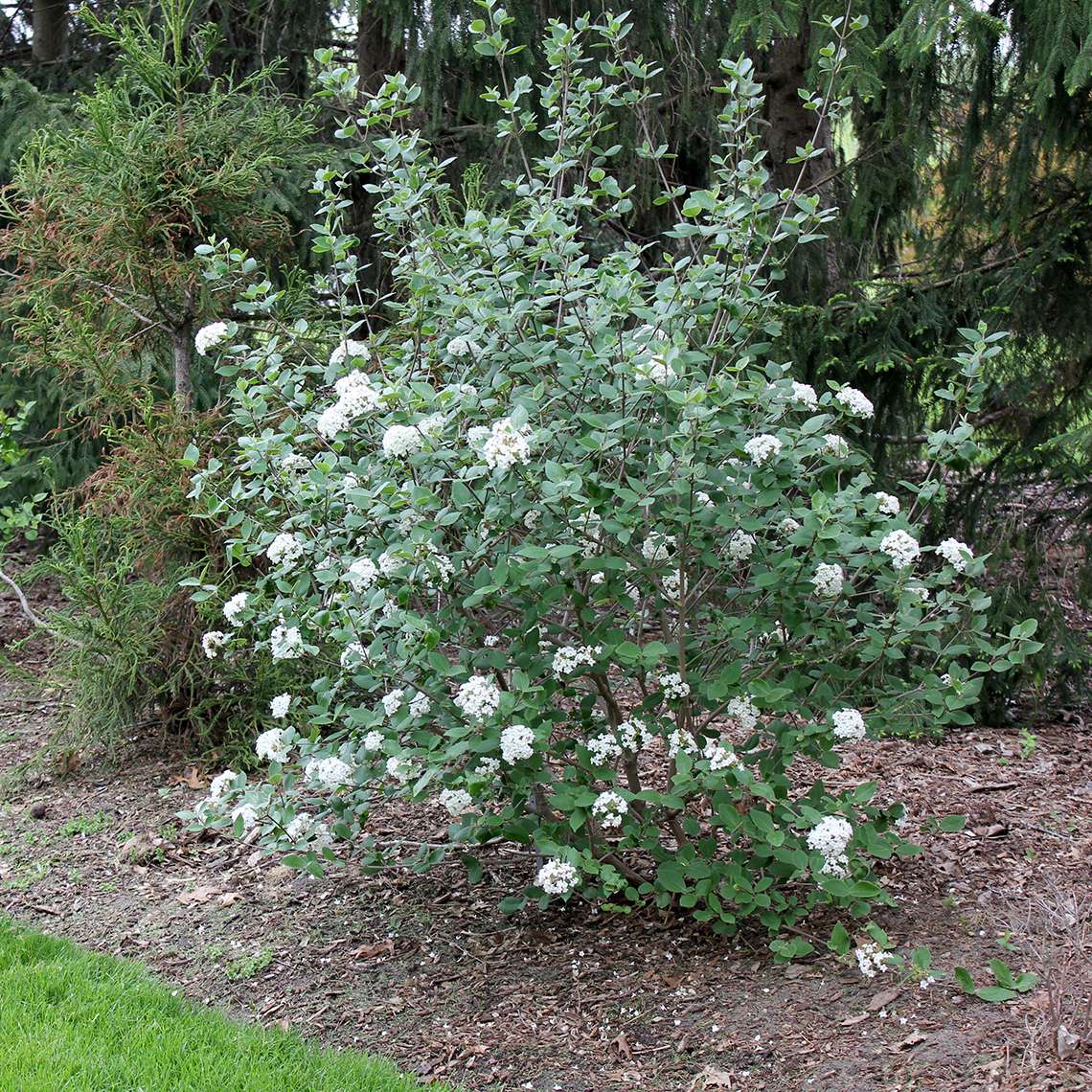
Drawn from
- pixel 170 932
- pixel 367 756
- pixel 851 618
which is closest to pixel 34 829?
pixel 170 932

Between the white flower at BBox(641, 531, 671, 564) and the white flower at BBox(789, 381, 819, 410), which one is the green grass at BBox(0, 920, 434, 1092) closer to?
the white flower at BBox(641, 531, 671, 564)

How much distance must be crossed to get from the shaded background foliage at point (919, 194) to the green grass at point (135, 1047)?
252 cm

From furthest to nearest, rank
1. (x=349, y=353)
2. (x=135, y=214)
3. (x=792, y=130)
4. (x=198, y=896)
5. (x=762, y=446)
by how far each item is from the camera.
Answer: (x=792, y=130) < (x=135, y=214) < (x=198, y=896) < (x=349, y=353) < (x=762, y=446)

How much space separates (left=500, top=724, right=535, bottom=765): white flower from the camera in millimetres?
2781

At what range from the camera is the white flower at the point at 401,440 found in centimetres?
267

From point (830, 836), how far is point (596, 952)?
848 mm

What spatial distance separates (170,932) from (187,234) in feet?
9.93

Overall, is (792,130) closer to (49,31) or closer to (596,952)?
(596,952)

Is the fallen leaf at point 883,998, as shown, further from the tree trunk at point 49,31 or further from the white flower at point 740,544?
the tree trunk at point 49,31

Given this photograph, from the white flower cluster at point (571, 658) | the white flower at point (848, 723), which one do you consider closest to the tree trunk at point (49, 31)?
the white flower cluster at point (571, 658)

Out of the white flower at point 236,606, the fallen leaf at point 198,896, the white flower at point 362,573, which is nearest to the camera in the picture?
the white flower at point 362,573

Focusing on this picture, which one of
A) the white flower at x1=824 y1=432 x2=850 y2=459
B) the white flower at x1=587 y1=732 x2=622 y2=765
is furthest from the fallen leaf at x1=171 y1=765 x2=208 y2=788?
the white flower at x1=824 y1=432 x2=850 y2=459

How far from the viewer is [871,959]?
2873 mm

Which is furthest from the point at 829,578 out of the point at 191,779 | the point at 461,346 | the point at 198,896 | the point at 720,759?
the point at 191,779
